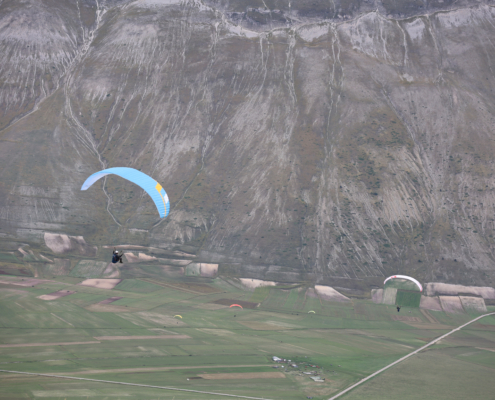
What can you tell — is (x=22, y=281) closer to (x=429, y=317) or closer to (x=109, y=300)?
(x=109, y=300)

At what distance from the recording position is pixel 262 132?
277 ft

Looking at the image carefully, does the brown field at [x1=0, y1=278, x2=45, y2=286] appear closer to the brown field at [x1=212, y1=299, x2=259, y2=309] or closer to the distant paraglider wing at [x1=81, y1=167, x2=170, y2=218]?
the brown field at [x1=212, y1=299, x2=259, y2=309]

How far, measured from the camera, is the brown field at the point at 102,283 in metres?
60.5

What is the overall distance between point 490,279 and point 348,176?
2450 centimetres

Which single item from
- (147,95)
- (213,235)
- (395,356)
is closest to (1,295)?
(213,235)

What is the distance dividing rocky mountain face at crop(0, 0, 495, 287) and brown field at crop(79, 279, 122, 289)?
23.9ft

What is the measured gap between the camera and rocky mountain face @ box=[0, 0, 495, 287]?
7094cm

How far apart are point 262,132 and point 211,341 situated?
50.4 meters

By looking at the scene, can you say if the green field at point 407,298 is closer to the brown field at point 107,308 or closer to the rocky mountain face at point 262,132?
the rocky mountain face at point 262,132

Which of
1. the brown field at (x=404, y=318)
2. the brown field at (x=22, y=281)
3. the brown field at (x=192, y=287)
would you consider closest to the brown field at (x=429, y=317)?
the brown field at (x=404, y=318)

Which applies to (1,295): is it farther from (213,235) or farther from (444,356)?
(444,356)

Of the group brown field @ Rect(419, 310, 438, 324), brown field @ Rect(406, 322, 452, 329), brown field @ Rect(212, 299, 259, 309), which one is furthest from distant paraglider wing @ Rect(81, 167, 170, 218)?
brown field @ Rect(419, 310, 438, 324)

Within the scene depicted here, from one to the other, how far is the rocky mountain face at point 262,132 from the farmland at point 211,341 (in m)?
9.55

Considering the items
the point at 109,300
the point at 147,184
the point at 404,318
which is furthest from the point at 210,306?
the point at 147,184
